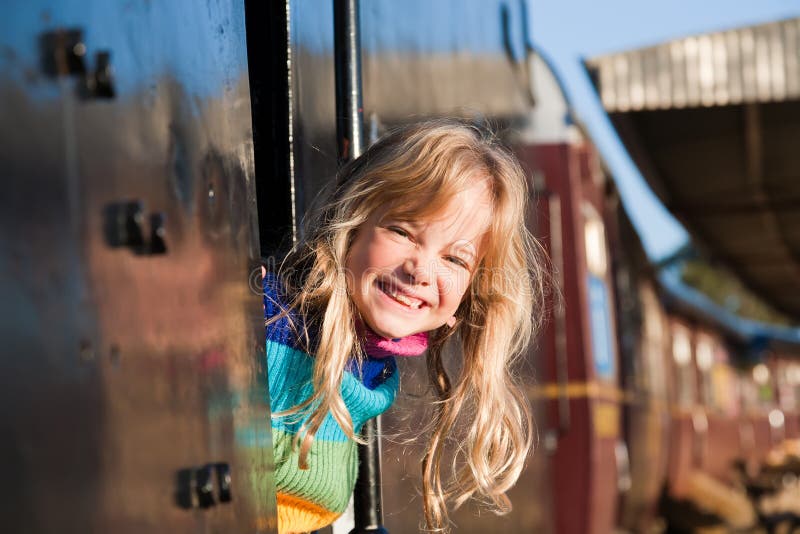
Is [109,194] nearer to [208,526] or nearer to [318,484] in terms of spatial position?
[208,526]

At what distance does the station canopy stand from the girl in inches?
251

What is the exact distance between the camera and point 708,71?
752cm

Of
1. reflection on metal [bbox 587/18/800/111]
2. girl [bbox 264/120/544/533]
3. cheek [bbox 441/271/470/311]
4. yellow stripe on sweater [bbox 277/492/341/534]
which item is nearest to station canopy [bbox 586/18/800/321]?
reflection on metal [bbox 587/18/800/111]

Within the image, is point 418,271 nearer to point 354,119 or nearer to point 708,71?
point 354,119

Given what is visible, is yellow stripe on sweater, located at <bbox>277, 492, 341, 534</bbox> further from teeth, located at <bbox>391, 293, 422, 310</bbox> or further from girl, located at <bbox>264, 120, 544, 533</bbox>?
teeth, located at <bbox>391, 293, 422, 310</bbox>

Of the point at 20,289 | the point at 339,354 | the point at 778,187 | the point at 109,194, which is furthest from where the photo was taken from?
the point at 778,187

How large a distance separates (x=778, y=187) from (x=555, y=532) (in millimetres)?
5773

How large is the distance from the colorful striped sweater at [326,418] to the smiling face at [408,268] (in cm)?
5

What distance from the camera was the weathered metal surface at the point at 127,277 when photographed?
0.55m

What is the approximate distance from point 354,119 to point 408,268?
0.21 m

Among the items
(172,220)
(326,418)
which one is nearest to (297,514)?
(326,418)

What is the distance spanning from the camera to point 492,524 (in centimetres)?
327

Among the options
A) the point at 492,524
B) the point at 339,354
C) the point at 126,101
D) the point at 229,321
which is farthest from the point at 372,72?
the point at 492,524

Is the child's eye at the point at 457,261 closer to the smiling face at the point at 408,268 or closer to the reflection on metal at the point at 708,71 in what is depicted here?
the smiling face at the point at 408,268
